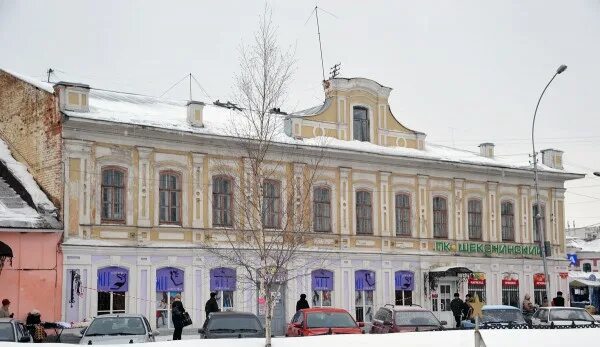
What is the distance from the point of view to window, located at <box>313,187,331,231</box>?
3506 cm

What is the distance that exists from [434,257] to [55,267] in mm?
16468

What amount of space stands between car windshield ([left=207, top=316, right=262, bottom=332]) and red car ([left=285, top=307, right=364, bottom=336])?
63.4 inches

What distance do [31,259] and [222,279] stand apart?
7131 mm

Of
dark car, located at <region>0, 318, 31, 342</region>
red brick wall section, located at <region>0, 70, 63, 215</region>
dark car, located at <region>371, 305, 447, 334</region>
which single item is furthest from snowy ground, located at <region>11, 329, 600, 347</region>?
red brick wall section, located at <region>0, 70, 63, 215</region>

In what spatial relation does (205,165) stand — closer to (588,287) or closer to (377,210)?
(377,210)

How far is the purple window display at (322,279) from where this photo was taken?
114 feet

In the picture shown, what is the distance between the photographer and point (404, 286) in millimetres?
37031

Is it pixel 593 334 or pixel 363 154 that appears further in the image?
pixel 363 154

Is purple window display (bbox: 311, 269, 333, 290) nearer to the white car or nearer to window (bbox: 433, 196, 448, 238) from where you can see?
window (bbox: 433, 196, 448, 238)

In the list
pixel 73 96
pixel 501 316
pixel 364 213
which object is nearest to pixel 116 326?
pixel 501 316

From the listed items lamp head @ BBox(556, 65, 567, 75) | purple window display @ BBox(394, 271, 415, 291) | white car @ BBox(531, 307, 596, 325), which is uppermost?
lamp head @ BBox(556, 65, 567, 75)

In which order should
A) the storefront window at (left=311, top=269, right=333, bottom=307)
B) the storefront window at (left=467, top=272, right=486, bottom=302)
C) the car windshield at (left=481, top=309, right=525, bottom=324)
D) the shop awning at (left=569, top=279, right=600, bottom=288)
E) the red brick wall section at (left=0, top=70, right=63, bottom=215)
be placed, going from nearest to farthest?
the car windshield at (left=481, top=309, right=525, bottom=324) < the red brick wall section at (left=0, top=70, right=63, bottom=215) < the storefront window at (left=311, top=269, right=333, bottom=307) < the storefront window at (left=467, top=272, right=486, bottom=302) < the shop awning at (left=569, top=279, right=600, bottom=288)

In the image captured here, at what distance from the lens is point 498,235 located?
4031 centimetres

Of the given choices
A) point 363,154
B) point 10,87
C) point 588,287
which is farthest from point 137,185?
point 588,287
